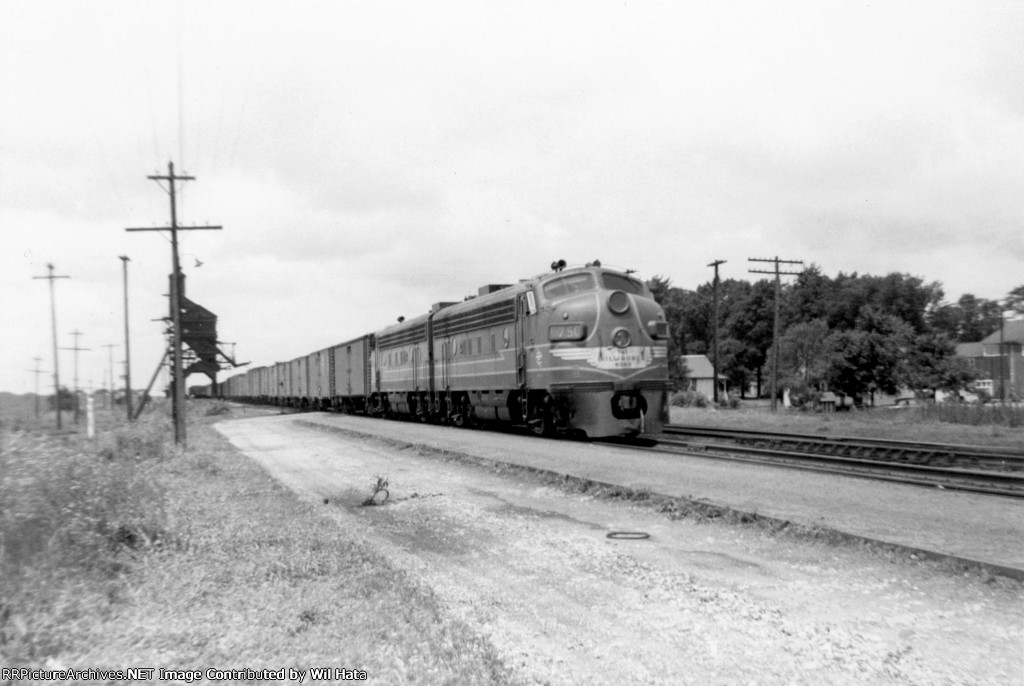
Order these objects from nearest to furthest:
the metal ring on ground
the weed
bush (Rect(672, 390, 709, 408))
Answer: the metal ring on ground → the weed → bush (Rect(672, 390, 709, 408))

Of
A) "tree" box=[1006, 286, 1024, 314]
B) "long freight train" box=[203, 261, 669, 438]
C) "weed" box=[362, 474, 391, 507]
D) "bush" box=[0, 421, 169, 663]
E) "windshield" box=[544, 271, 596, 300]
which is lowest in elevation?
"weed" box=[362, 474, 391, 507]

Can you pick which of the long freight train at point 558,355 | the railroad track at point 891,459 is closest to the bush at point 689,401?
the long freight train at point 558,355

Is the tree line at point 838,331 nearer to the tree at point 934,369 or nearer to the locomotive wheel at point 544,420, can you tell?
the tree at point 934,369

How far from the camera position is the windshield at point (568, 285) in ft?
56.5

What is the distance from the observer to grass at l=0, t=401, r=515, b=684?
Answer: 439cm

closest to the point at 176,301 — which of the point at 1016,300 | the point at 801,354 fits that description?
the point at 801,354

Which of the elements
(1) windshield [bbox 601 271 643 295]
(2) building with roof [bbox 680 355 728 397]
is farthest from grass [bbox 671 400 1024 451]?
(2) building with roof [bbox 680 355 728 397]

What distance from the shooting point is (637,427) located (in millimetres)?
16484

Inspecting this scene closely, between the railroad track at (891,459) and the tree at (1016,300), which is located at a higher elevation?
the tree at (1016,300)

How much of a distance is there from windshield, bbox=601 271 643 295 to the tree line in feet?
A: 6.71

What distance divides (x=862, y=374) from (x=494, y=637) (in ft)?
173

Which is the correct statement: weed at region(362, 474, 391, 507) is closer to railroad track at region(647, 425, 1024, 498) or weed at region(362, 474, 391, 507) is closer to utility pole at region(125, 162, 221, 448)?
railroad track at region(647, 425, 1024, 498)

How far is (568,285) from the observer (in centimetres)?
1739

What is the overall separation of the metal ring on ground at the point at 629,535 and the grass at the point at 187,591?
2.35 meters
